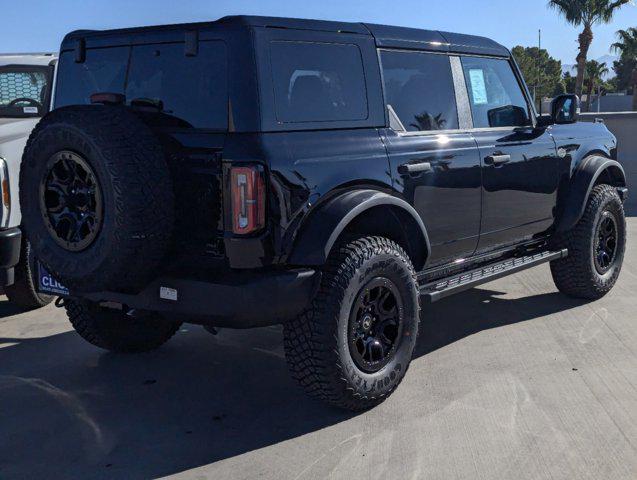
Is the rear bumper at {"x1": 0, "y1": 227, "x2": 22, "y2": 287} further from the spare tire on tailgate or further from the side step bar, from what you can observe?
the side step bar

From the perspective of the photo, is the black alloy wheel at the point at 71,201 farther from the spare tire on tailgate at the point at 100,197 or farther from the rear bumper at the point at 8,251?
the rear bumper at the point at 8,251

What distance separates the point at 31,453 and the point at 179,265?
1.10m

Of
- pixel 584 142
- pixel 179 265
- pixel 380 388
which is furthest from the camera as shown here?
pixel 584 142

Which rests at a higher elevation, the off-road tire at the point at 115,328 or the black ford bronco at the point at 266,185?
the black ford bronco at the point at 266,185

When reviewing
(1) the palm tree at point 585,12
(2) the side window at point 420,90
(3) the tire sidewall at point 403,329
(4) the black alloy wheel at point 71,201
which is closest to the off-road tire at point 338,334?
(3) the tire sidewall at point 403,329

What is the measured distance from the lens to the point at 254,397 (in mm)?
4262

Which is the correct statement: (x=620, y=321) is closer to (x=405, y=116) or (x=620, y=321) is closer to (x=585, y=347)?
(x=585, y=347)

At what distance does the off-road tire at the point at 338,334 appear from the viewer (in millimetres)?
3732

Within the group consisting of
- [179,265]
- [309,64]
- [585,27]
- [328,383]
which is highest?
[585,27]

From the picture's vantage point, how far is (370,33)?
4.30 metres

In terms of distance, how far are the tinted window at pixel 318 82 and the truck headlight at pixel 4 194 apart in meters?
2.39

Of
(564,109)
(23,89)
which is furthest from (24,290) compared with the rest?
(564,109)

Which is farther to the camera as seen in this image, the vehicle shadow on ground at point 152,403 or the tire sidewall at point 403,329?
the tire sidewall at point 403,329

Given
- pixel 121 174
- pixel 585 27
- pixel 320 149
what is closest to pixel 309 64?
pixel 320 149
